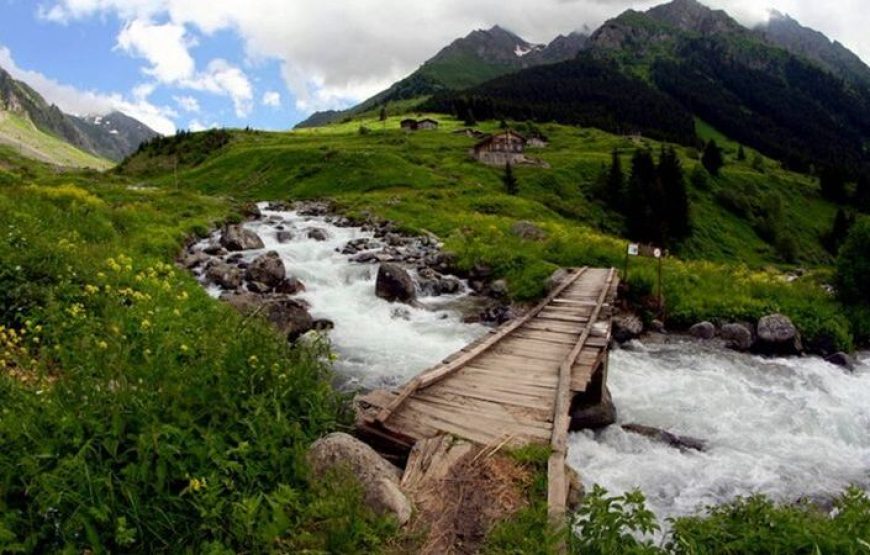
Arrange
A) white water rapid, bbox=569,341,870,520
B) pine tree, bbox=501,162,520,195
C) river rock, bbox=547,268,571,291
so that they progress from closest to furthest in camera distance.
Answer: white water rapid, bbox=569,341,870,520, river rock, bbox=547,268,571,291, pine tree, bbox=501,162,520,195

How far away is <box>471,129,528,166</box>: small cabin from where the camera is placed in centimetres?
8400

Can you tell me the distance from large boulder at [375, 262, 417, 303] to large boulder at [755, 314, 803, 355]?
487 inches

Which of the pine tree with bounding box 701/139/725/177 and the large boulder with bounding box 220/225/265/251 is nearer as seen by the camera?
the large boulder with bounding box 220/225/265/251

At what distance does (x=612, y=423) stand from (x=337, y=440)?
7404 millimetres

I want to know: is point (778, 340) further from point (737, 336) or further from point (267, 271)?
point (267, 271)

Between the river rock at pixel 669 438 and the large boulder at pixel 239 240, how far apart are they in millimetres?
22424

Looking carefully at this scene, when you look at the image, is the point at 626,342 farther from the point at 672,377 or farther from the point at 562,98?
the point at 562,98

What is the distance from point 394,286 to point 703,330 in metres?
11.4

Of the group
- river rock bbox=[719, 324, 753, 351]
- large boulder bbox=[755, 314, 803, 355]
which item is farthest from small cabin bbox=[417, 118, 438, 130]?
large boulder bbox=[755, 314, 803, 355]

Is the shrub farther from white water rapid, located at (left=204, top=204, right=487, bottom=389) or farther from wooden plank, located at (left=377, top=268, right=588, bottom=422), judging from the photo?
white water rapid, located at (left=204, top=204, right=487, bottom=389)

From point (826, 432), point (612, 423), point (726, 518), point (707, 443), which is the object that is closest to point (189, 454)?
point (726, 518)

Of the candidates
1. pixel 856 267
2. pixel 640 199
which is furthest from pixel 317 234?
pixel 640 199

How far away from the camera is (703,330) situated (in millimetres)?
19812

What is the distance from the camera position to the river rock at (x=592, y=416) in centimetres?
1146
